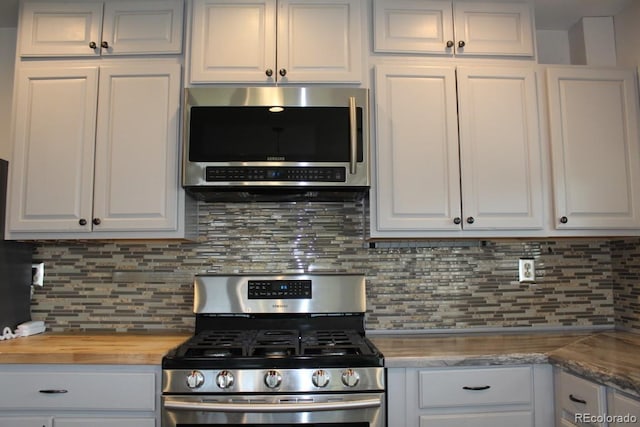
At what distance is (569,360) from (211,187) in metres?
1.56

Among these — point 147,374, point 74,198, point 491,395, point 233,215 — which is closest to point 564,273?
point 491,395

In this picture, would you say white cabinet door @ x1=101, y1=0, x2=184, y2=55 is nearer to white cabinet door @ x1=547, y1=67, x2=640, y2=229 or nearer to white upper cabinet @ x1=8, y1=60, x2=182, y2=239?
white upper cabinet @ x1=8, y1=60, x2=182, y2=239

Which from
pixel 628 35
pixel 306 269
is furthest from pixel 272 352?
pixel 628 35

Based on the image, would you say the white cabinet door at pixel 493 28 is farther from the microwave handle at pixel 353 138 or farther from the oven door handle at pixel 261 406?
the oven door handle at pixel 261 406

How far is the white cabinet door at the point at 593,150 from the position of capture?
195cm

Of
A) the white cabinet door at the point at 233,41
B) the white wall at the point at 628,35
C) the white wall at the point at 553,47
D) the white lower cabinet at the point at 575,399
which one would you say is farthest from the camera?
the white wall at the point at 553,47

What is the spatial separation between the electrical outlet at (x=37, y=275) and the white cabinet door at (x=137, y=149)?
1.79 ft

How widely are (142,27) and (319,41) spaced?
833mm

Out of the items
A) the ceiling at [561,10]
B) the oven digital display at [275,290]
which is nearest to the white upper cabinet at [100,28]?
the ceiling at [561,10]

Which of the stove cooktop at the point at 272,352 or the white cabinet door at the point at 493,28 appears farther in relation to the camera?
the white cabinet door at the point at 493,28

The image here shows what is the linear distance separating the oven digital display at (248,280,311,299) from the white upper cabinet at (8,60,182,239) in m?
0.45

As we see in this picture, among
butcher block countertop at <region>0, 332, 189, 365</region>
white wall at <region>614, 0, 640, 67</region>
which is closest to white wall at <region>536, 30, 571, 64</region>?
white wall at <region>614, 0, 640, 67</region>

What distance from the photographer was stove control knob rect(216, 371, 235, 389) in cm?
152

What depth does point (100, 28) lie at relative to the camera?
1.99m
